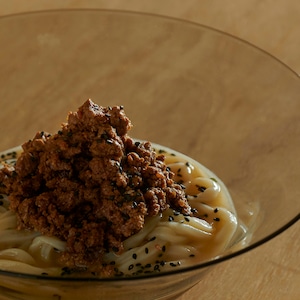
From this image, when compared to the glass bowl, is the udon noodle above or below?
below

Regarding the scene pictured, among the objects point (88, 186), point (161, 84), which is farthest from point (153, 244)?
point (161, 84)

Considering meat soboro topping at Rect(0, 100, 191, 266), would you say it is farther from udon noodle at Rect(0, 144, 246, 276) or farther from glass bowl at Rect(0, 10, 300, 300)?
glass bowl at Rect(0, 10, 300, 300)

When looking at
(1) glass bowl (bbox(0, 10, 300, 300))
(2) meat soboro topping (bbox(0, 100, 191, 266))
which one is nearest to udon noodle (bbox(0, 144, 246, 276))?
(2) meat soboro topping (bbox(0, 100, 191, 266))

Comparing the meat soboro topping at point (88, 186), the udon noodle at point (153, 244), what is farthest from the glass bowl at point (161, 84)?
the meat soboro topping at point (88, 186)

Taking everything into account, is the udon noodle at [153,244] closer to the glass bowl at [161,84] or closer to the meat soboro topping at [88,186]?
the meat soboro topping at [88,186]

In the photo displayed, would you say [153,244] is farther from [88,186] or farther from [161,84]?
[161,84]

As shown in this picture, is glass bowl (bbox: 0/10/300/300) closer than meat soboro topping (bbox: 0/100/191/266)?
No
